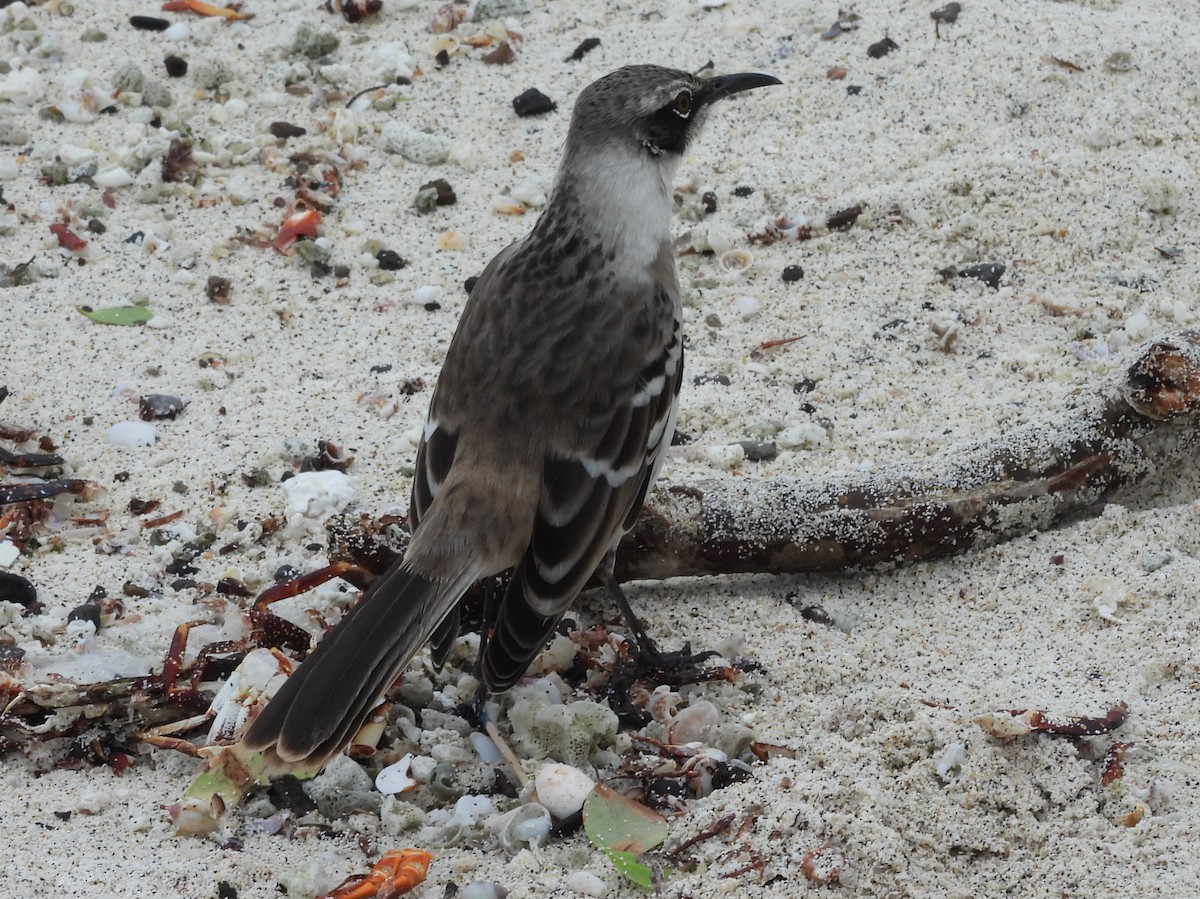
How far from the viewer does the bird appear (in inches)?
147

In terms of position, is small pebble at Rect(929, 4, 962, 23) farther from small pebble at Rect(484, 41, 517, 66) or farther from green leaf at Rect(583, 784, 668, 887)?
green leaf at Rect(583, 784, 668, 887)

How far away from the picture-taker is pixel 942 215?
643cm

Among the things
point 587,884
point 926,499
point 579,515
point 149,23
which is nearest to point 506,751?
point 587,884

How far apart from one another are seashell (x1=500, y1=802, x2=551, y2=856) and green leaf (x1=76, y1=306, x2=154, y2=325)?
328 cm

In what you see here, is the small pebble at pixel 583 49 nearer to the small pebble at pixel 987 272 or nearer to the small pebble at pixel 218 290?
the small pebble at pixel 218 290

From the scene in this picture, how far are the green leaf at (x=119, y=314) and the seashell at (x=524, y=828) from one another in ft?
10.8

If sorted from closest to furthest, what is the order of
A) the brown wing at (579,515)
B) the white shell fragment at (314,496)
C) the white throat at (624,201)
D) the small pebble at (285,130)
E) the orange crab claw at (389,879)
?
the orange crab claw at (389,879), the brown wing at (579,515), the white throat at (624,201), the white shell fragment at (314,496), the small pebble at (285,130)

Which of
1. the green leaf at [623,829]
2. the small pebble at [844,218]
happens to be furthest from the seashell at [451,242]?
the green leaf at [623,829]

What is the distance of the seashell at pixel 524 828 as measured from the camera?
3723 millimetres

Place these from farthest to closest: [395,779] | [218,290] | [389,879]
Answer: [218,290] < [395,779] < [389,879]

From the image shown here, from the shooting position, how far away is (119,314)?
619 cm

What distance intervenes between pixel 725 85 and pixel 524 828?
2.83 m

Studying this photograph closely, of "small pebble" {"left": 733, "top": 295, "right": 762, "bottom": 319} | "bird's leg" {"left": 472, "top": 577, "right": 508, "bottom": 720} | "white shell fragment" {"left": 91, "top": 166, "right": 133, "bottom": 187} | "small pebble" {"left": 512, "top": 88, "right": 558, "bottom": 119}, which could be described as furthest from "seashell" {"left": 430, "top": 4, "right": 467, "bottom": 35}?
"bird's leg" {"left": 472, "top": 577, "right": 508, "bottom": 720}

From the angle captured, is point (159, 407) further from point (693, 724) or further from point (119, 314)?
point (693, 724)
